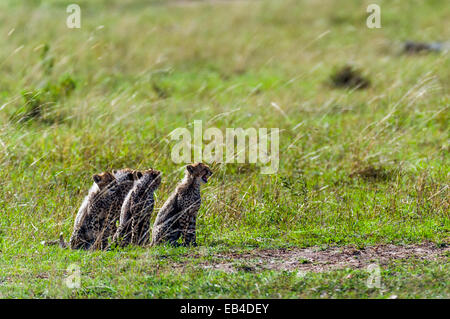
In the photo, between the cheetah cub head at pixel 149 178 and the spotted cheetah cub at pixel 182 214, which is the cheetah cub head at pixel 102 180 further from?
the spotted cheetah cub at pixel 182 214

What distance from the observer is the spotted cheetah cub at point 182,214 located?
6.95 metres

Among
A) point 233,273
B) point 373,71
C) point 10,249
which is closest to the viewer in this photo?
point 233,273

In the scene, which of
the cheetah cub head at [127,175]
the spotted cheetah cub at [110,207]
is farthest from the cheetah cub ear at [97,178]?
the cheetah cub head at [127,175]

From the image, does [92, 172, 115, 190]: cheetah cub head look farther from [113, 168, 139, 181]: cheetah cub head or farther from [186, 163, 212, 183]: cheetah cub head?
[186, 163, 212, 183]: cheetah cub head

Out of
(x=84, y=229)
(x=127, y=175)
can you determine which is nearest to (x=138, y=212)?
(x=127, y=175)

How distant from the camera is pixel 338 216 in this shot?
7.78 meters

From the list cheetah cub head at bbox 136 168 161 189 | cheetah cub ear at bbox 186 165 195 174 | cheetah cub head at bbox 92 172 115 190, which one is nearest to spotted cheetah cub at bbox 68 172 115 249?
cheetah cub head at bbox 92 172 115 190

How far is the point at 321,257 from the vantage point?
22.2 ft

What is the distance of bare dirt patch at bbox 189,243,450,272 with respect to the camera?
6.47 metres

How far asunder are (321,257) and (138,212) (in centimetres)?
184

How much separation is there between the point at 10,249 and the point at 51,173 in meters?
2.06

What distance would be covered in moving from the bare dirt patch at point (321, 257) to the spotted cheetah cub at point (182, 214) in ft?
1.50

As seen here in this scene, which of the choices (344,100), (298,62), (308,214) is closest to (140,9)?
(298,62)

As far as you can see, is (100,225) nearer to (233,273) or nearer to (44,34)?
(233,273)
